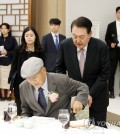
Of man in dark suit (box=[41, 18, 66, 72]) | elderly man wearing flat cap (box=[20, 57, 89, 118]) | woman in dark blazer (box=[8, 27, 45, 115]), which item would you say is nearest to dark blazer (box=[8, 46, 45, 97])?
woman in dark blazer (box=[8, 27, 45, 115])

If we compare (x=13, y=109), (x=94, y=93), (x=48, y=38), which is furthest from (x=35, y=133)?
(x=48, y=38)

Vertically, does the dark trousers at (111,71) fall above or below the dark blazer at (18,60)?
below

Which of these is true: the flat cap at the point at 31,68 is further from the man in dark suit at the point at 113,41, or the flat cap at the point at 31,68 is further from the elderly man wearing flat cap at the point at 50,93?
the man in dark suit at the point at 113,41

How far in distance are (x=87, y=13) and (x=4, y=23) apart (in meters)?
1.65

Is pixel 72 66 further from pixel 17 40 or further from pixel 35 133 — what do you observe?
pixel 17 40

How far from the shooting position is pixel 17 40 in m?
6.16

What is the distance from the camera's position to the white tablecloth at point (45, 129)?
199 centimetres

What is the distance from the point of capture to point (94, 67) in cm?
278

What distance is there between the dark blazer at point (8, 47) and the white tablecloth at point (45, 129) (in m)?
3.57

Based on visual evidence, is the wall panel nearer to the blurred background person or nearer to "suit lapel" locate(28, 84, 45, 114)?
the blurred background person

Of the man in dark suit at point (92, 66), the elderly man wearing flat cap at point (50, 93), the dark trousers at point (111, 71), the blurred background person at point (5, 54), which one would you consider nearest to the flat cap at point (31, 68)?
the elderly man wearing flat cap at point (50, 93)

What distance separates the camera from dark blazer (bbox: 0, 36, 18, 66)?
18.9ft

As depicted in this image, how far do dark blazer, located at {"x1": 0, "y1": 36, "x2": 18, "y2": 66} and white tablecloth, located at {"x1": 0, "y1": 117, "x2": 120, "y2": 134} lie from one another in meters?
3.57

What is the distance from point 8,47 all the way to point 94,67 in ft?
11.0
